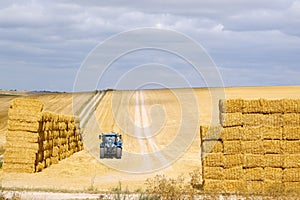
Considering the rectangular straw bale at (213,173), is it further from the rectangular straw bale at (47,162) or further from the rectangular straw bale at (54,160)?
the rectangular straw bale at (54,160)

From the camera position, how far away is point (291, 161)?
1930 centimetres

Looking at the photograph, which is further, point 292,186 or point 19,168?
point 19,168

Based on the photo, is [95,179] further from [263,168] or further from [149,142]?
[149,142]

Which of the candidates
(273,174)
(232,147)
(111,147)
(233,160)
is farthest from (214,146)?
(111,147)

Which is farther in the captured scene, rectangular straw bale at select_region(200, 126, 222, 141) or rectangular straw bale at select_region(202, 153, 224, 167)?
rectangular straw bale at select_region(200, 126, 222, 141)

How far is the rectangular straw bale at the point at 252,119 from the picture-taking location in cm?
1950

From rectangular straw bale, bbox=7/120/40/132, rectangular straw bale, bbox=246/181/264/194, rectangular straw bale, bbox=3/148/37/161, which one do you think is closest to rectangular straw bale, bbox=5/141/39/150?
rectangular straw bale, bbox=3/148/37/161

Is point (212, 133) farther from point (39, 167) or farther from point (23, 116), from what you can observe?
point (23, 116)

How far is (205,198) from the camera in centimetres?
1548

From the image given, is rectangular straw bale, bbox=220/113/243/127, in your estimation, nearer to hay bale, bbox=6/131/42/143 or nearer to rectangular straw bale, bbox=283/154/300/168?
rectangular straw bale, bbox=283/154/300/168

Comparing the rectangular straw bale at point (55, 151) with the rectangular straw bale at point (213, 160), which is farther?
the rectangular straw bale at point (55, 151)

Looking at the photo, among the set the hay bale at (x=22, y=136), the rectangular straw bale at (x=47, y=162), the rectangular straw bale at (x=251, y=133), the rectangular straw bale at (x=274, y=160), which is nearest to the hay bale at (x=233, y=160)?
the rectangular straw bale at (x=251, y=133)

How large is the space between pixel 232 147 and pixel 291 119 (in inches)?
88.3

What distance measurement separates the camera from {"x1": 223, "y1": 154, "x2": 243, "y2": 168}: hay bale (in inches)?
760
